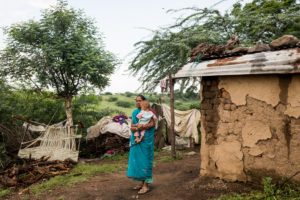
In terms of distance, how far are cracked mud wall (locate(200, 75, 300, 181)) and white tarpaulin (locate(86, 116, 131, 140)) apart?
18.4 ft

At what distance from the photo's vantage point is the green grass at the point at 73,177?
264 inches

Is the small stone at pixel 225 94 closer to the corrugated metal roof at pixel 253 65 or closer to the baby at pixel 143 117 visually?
the corrugated metal roof at pixel 253 65

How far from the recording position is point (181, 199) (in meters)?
5.07

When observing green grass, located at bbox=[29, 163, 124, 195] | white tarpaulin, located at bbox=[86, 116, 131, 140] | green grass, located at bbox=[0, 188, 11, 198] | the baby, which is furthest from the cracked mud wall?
white tarpaulin, located at bbox=[86, 116, 131, 140]

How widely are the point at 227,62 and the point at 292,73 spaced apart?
3.23 feet

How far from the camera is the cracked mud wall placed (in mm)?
4480

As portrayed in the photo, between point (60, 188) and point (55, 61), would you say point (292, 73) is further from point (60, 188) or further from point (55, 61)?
point (55, 61)

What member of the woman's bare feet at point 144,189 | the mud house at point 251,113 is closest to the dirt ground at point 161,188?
the woman's bare feet at point 144,189

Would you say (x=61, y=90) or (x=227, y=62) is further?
(x=61, y=90)

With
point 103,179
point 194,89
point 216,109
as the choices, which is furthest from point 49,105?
point 216,109

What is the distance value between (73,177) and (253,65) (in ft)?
15.4

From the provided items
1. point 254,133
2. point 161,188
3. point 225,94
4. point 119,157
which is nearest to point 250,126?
point 254,133

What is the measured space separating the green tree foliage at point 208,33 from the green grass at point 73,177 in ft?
11.3

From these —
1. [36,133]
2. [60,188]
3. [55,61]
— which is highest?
[55,61]
